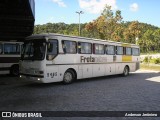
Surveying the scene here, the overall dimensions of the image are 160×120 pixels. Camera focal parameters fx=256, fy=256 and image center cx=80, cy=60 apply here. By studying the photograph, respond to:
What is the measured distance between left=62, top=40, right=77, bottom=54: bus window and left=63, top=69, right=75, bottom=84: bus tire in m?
1.15

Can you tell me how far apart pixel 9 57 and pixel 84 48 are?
593 centimetres

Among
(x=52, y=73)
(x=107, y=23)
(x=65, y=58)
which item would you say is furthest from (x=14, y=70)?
(x=107, y=23)

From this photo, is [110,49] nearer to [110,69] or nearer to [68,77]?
[110,69]

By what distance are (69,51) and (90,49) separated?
86.4 inches

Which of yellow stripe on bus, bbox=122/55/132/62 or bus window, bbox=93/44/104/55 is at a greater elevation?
bus window, bbox=93/44/104/55

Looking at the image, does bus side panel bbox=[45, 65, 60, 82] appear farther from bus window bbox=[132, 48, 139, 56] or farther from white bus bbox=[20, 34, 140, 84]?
bus window bbox=[132, 48, 139, 56]

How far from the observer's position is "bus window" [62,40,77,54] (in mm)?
14320

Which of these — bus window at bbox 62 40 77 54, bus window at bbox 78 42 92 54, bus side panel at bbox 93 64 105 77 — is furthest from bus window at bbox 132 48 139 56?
bus window at bbox 62 40 77 54

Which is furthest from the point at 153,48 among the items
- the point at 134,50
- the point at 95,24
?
the point at 134,50

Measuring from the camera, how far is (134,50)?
22016 mm

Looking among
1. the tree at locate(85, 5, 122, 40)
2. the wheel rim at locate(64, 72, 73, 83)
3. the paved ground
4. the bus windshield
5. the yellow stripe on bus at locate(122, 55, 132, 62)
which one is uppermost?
the tree at locate(85, 5, 122, 40)

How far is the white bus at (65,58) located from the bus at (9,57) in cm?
461

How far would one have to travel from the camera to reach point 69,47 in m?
14.7

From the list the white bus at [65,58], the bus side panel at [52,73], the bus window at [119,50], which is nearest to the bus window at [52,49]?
the white bus at [65,58]
